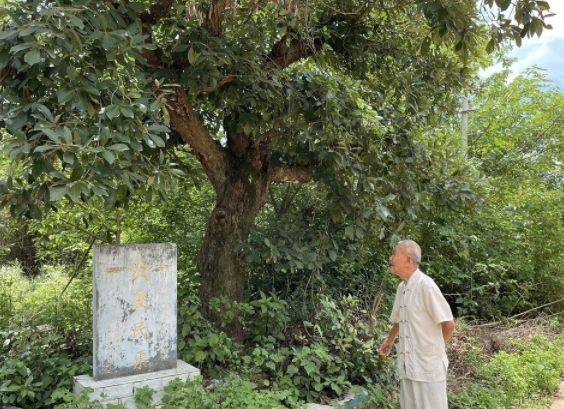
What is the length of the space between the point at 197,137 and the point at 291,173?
52.8 inches

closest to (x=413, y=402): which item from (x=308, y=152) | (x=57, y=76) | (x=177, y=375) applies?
(x=177, y=375)

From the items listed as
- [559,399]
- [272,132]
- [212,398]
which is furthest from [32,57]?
[559,399]

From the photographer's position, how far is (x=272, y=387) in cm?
506

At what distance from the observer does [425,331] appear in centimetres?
395

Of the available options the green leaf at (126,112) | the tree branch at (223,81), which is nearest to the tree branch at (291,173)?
the tree branch at (223,81)

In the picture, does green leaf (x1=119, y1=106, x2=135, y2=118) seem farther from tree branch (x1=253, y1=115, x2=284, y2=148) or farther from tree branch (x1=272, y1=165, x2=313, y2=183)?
tree branch (x1=272, y1=165, x2=313, y2=183)

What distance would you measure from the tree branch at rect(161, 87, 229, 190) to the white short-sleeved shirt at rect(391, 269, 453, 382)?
2801mm

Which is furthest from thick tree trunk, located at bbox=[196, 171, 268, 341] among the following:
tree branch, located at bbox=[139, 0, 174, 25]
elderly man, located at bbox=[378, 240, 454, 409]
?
elderly man, located at bbox=[378, 240, 454, 409]

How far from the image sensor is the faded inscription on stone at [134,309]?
419 centimetres

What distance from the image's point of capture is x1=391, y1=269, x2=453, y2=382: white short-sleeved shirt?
391cm

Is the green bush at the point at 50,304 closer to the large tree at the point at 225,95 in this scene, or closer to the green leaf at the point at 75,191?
the large tree at the point at 225,95

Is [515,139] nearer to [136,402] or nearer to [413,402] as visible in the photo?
[413,402]

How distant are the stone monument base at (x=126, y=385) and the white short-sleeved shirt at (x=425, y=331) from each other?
74.8 inches

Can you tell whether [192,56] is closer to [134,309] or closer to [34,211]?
[34,211]
